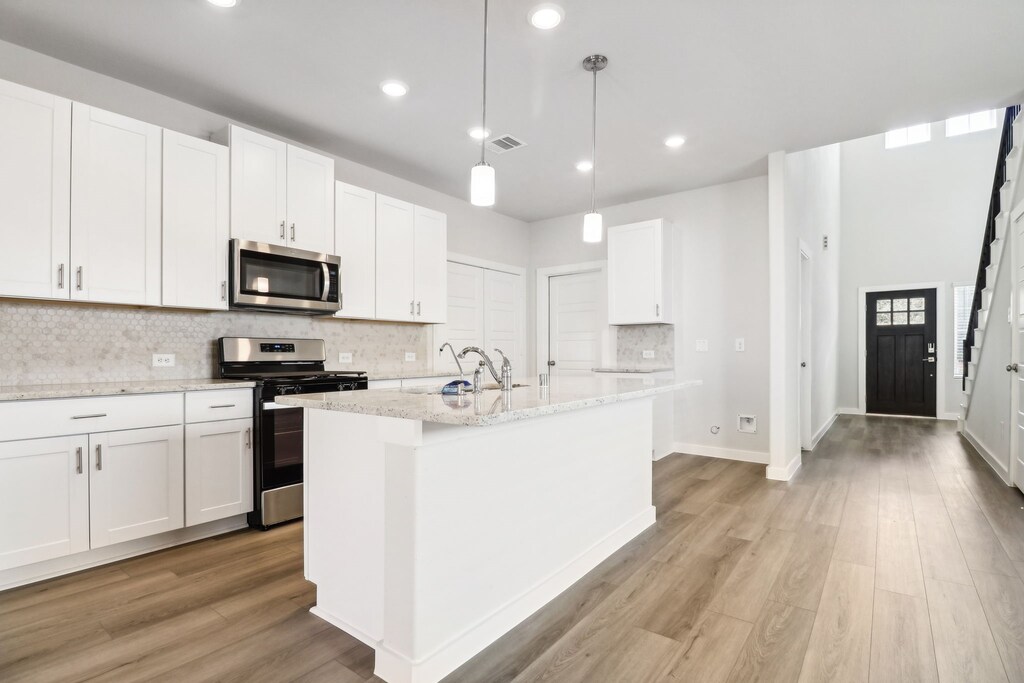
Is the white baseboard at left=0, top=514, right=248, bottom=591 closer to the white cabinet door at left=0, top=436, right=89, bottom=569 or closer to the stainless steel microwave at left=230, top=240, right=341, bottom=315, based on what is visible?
the white cabinet door at left=0, top=436, right=89, bottom=569

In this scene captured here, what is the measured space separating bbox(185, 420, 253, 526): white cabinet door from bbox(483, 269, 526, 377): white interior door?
2.94 m

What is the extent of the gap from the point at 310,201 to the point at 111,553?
2.27 metres

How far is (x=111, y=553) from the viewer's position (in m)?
2.48

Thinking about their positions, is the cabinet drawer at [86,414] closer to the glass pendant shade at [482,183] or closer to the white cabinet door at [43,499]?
the white cabinet door at [43,499]

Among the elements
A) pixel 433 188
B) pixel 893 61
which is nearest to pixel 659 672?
pixel 893 61

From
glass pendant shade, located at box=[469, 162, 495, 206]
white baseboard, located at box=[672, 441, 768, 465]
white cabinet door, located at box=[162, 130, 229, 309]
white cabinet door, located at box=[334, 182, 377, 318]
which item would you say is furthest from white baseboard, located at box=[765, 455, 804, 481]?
white cabinet door, located at box=[162, 130, 229, 309]

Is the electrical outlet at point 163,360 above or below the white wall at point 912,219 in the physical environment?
below

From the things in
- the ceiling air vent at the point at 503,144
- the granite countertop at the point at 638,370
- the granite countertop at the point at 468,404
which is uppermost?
the ceiling air vent at the point at 503,144

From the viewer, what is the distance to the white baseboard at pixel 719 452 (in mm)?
4539

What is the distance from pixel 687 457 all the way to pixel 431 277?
2873mm

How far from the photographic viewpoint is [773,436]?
Answer: 3998 millimetres

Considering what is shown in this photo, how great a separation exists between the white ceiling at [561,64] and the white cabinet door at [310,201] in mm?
255

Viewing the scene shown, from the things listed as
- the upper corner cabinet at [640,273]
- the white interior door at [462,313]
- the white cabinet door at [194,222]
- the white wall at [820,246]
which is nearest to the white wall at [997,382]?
the white wall at [820,246]

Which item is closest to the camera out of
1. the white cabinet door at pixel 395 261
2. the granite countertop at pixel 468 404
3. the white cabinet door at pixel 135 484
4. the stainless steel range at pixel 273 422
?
the granite countertop at pixel 468 404
